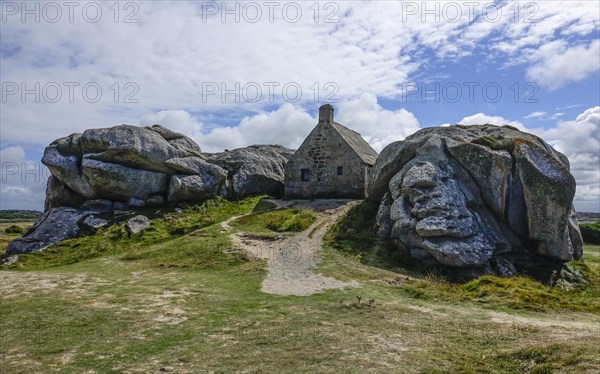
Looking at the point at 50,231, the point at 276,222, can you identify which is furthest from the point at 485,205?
the point at 50,231

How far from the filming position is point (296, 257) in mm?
21828

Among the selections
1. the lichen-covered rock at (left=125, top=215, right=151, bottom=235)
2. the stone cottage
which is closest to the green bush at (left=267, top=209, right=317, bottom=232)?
the stone cottage

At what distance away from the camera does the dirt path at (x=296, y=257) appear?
54.9ft

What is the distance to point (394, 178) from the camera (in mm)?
26891

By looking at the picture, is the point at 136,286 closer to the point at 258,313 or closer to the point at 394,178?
the point at 258,313

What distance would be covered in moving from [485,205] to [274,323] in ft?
57.4

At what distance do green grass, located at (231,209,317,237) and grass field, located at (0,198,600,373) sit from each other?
605 cm

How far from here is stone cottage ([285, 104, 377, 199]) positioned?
37.7m

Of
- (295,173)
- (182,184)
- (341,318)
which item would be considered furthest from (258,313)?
(295,173)

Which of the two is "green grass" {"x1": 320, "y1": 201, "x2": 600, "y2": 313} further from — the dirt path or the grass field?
the dirt path

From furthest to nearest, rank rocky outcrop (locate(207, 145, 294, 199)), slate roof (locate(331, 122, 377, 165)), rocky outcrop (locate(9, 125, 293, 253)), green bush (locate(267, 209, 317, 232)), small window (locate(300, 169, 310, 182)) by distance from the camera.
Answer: small window (locate(300, 169, 310, 182)) < rocky outcrop (locate(207, 145, 294, 199)) < slate roof (locate(331, 122, 377, 165)) < rocky outcrop (locate(9, 125, 293, 253)) < green bush (locate(267, 209, 317, 232))

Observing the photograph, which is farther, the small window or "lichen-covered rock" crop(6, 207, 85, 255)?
the small window

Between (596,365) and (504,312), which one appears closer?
(596,365)

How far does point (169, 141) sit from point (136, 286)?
24936mm
